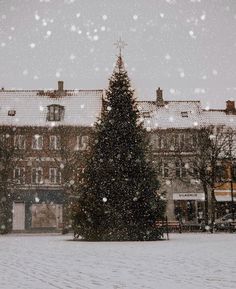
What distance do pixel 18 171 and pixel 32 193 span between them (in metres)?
2.43

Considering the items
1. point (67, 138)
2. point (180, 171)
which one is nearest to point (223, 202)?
point (180, 171)

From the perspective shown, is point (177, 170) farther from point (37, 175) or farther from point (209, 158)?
point (37, 175)

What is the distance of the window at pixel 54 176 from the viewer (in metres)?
48.3

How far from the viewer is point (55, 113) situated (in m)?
50.7

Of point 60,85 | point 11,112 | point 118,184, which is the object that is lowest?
point 118,184

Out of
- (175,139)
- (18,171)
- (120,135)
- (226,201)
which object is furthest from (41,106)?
(120,135)

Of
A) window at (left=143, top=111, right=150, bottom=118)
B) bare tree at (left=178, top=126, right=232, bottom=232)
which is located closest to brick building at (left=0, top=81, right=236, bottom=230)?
window at (left=143, top=111, right=150, bottom=118)

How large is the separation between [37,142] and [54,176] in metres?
3.62

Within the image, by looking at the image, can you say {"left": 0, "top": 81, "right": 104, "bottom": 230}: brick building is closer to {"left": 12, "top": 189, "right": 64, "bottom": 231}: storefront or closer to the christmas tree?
{"left": 12, "top": 189, "right": 64, "bottom": 231}: storefront

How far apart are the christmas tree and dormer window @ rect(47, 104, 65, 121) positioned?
23904mm

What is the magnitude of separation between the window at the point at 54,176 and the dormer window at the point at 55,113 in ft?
16.7

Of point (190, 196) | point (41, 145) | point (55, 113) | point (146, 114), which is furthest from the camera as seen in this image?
point (146, 114)

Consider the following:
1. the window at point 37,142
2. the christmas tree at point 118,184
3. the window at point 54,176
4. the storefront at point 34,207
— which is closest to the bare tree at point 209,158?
the window at point 54,176

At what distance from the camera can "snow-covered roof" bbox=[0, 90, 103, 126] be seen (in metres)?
49.9
